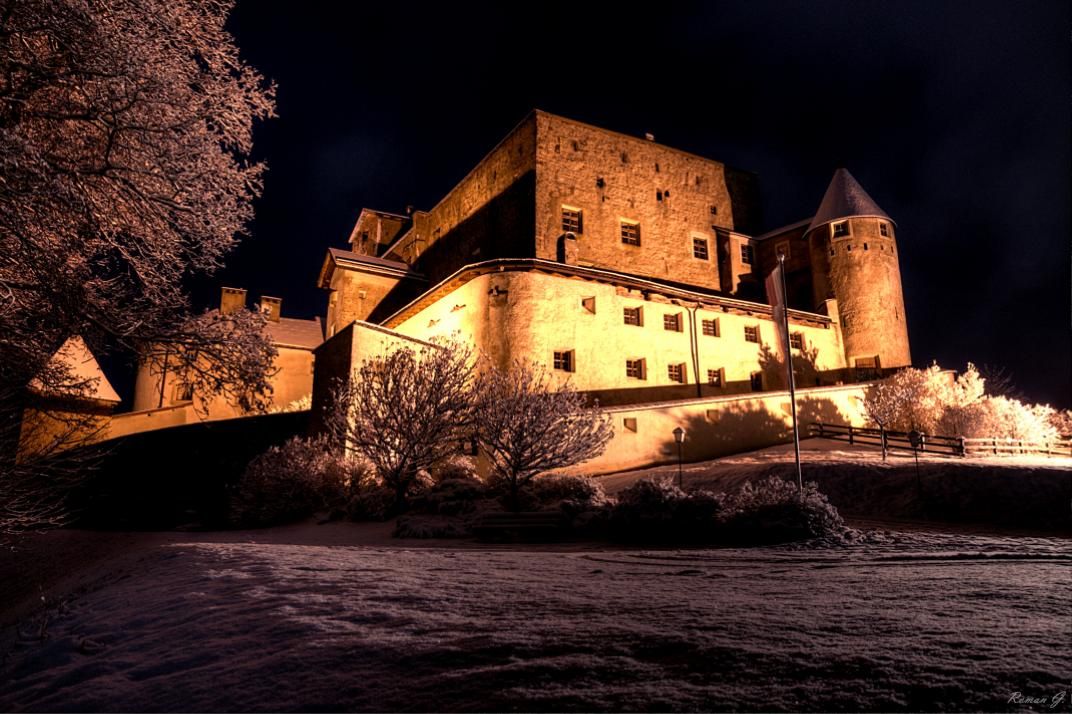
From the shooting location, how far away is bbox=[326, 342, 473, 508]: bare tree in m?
17.7

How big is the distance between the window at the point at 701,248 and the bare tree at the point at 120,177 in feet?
109

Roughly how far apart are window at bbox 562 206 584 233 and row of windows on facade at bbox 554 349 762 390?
1008 cm

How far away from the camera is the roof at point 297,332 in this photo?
38359 millimetres

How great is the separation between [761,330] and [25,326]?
30573 millimetres

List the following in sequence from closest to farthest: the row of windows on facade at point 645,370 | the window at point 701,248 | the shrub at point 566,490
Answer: the shrub at point 566,490
the row of windows on facade at point 645,370
the window at point 701,248

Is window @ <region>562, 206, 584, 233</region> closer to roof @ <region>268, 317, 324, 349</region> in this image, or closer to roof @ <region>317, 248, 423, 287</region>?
roof @ <region>317, 248, 423, 287</region>

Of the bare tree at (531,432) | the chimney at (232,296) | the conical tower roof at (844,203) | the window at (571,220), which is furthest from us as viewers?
the chimney at (232,296)

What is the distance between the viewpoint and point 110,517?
719 inches

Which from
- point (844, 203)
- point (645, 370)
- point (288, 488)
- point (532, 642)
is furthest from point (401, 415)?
point (844, 203)

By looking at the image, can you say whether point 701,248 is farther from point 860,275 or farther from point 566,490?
point 566,490

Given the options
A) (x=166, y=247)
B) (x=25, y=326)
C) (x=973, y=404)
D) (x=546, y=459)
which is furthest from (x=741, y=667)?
(x=973, y=404)

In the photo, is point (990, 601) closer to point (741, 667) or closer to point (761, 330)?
point (741, 667)

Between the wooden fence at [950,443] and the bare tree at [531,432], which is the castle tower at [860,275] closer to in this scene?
the wooden fence at [950,443]

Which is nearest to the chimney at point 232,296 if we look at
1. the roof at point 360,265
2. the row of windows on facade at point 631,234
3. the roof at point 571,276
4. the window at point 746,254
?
the roof at point 360,265
